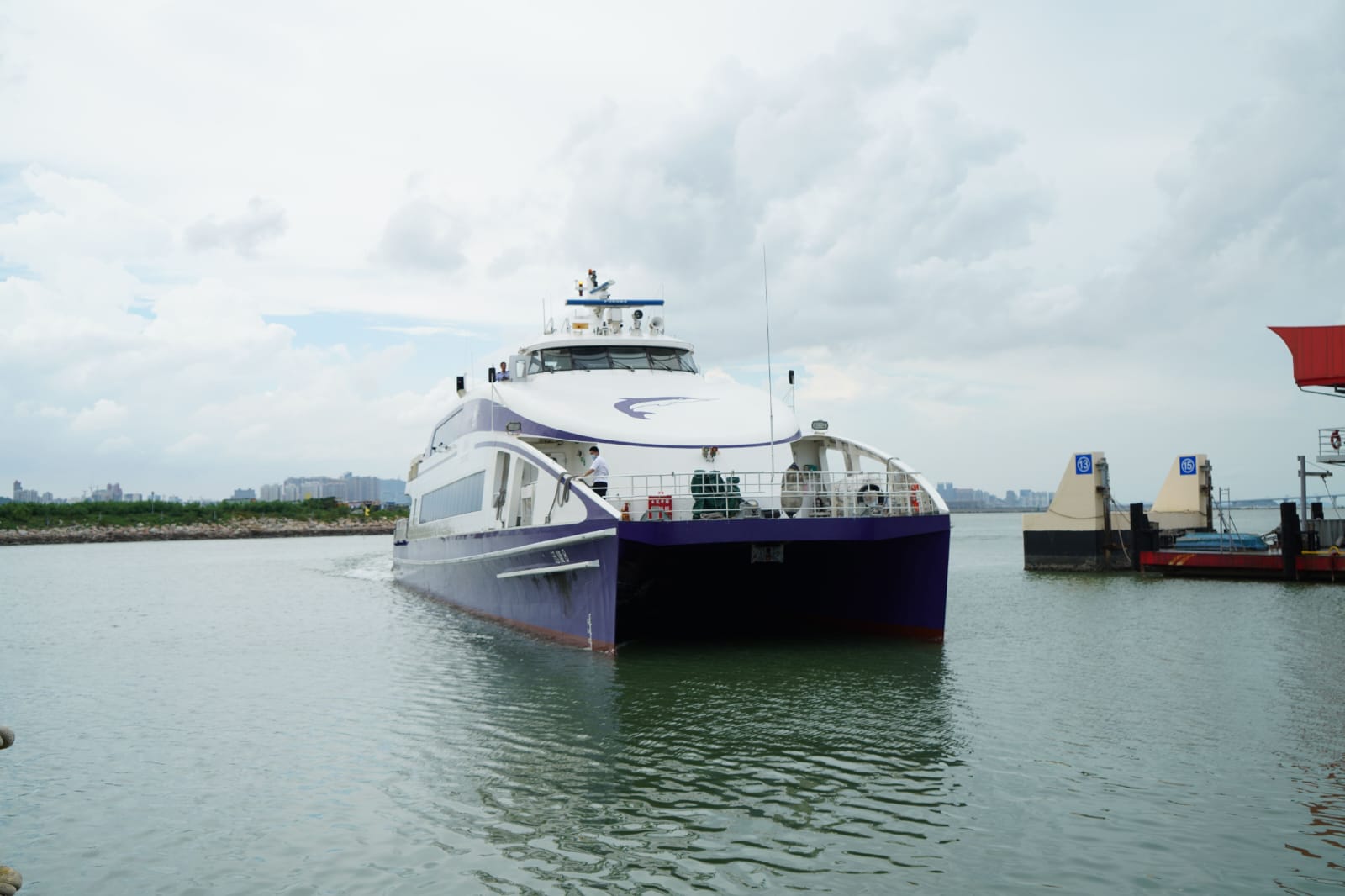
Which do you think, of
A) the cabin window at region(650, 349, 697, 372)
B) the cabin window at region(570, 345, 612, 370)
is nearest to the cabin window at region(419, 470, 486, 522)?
the cabin window at region(570, 345, 612, 370)

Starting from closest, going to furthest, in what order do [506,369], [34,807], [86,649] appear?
[34,807] < [86,649] < [506,369]

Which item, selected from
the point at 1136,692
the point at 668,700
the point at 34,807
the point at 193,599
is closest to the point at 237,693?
the point at 34,807

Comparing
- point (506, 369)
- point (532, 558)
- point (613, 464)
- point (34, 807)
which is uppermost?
point (506, 369)

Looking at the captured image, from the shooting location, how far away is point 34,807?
27.6 feet

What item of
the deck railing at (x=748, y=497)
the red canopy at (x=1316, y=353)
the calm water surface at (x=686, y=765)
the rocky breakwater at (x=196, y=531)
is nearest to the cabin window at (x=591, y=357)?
the deck railing at (x=748, y=497)

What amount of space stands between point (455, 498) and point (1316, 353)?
70.1 ft

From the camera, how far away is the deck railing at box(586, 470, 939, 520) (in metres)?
14.9

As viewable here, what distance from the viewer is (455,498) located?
23469mm

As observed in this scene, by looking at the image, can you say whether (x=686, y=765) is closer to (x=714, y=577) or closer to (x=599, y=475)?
(x=599, y=475)

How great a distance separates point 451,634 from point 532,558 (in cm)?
316

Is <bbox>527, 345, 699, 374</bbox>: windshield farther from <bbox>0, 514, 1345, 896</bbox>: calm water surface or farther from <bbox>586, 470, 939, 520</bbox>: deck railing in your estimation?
<bbox>0, 514, 1345, 896</bbox>: calm water surface

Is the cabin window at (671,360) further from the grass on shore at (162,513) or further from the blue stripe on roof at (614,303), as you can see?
the grass on shore at (162,513)

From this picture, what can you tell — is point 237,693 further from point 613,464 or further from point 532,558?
point 613,464

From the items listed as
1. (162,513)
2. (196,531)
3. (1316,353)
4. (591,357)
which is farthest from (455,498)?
(162,513)
